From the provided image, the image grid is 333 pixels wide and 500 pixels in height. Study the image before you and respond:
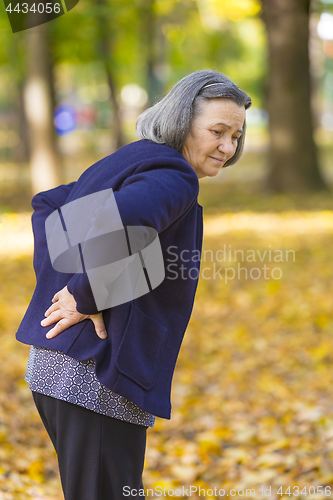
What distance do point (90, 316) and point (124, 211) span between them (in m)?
Result: 0.39

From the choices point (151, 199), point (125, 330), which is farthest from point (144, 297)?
point (151, 199)

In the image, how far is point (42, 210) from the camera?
2.05 meters

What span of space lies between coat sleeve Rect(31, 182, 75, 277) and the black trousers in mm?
481

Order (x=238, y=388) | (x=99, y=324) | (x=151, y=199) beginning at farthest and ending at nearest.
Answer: (x=238, y=388), (x=99, y=324), (x=151, y=199)

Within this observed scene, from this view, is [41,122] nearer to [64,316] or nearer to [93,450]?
[64,316]

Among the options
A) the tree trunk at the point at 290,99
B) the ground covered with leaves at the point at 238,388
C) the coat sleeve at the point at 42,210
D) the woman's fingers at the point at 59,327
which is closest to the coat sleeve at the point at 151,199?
the woman's fingers at the point at 59,327

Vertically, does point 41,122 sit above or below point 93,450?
above

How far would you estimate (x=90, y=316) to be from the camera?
170 cm

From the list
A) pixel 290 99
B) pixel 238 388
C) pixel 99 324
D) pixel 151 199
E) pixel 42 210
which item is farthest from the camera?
pixel 290 99

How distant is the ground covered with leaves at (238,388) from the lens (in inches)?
135

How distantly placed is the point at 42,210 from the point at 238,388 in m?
3.15

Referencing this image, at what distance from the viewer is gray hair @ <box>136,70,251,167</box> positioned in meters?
1.77

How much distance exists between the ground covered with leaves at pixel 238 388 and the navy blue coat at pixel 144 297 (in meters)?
1.52

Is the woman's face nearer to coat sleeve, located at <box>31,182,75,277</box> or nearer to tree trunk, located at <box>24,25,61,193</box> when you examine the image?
coat sleeve, located at <box>31,182,75,277</box>
